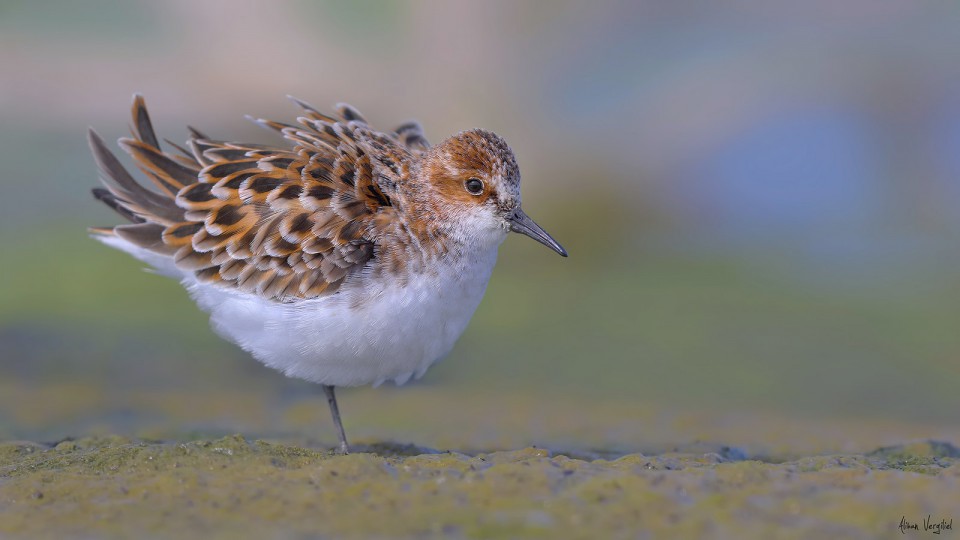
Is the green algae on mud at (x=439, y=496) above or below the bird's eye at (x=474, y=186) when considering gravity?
below

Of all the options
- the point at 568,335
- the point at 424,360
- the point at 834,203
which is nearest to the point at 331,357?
the point at 424,360

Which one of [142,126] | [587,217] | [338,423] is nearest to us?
[338,423]

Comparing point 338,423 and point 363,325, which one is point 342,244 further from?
point 338,423

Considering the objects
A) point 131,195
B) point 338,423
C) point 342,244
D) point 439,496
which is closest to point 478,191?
point 342,244

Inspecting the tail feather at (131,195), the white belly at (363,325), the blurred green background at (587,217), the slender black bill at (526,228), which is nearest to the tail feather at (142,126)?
the tail feather at (131,195)

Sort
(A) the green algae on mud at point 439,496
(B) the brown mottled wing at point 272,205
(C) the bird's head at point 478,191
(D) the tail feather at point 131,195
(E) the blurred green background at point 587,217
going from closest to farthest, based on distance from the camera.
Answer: (A) the green algae on mud at point 439,496 → (B) the brown mottled wing at point 272,205 → (C) the bird's head at point 478,191 → (D) the tail feather at point 131,195 → (E) the blurred green background at point 587,217

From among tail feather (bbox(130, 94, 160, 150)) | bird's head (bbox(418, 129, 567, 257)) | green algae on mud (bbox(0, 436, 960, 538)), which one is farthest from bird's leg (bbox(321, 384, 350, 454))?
tail feather (bbox(130, 94, 160, 150))

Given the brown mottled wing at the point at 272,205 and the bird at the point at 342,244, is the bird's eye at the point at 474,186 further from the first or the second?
the brown mottled wing at the point at 272,205
